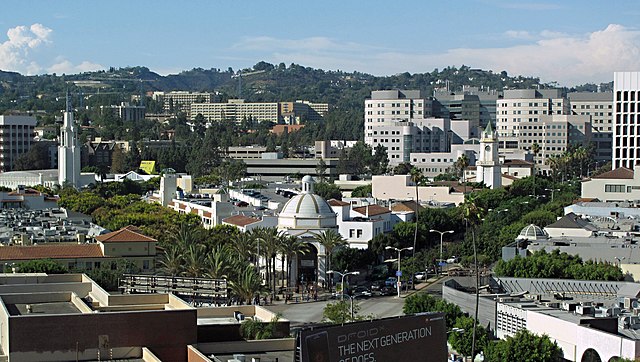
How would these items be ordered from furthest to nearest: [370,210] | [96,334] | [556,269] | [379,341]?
[370,210] → [556,269] → [96,334] → [379,341]

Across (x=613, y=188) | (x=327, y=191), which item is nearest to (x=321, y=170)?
(x=327, y=191)

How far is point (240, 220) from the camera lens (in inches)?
4316

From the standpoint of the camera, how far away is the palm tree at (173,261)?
7862 cm

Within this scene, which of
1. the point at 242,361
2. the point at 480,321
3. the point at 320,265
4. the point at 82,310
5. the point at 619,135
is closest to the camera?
the point at 242,361

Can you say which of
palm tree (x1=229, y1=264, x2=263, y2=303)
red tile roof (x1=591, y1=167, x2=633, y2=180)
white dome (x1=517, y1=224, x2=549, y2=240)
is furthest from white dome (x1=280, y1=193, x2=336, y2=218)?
red tile roof (x1=591, y1=167, x2=633, y2=180)

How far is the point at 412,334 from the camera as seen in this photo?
28781 millimetres

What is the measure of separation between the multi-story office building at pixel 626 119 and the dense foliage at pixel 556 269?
8206 centimetres

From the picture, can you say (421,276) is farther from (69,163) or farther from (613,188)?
(69,163)

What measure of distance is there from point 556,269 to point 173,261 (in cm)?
2362

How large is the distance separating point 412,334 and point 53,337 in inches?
658

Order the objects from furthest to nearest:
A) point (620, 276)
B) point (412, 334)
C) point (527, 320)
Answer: point (620, 276), point (527, 320), point (412, 334)

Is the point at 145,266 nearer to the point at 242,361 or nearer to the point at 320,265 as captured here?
the point at 320,265

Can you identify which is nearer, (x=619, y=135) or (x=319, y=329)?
(x=319, y=329)

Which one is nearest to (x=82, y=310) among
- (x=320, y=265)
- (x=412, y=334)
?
(x=412, y=334)
